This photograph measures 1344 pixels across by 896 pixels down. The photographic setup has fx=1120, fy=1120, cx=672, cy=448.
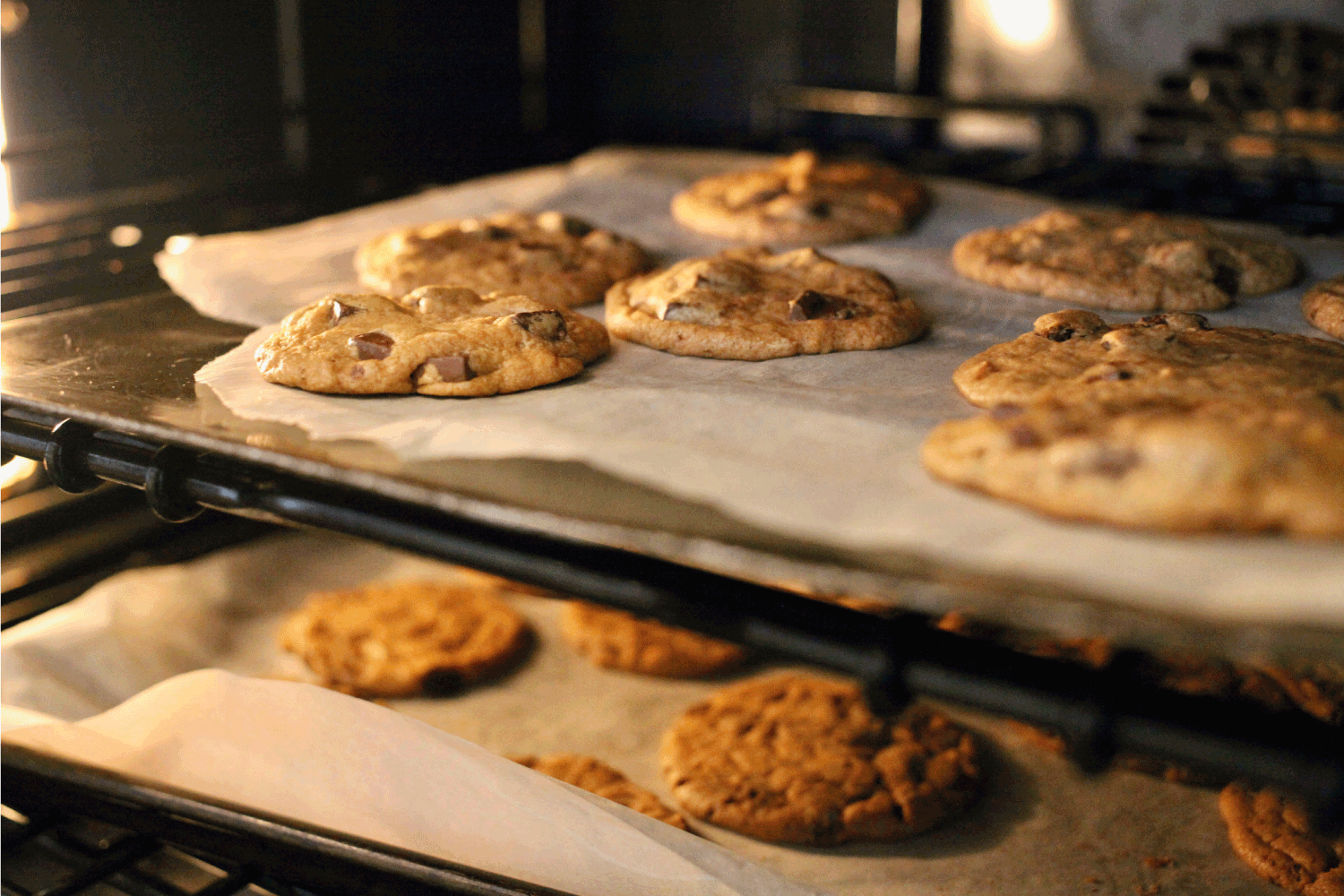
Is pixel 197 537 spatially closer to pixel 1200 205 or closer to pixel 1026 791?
pixel 1026 791

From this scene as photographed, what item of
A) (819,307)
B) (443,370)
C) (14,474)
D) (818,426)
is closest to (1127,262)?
(819,307)

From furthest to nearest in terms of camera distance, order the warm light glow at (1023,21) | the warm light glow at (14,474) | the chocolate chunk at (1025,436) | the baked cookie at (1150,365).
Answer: the warm light glow at (1023,21) → the warm light glow at (14,474) → the baked cookie at (1150,365) → the chocolate chunk at (1025,436)

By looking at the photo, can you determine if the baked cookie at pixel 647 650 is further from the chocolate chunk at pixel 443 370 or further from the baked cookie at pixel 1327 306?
the baked cookie at pixel 1327 306

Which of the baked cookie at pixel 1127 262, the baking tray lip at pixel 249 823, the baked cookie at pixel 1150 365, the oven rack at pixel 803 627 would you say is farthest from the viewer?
the baked cookie at pixel 1127 262

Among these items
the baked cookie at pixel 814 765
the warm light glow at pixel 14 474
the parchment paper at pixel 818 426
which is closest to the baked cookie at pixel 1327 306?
the parchment paper at pixel 818 426

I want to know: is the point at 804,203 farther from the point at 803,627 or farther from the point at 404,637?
the point at 803,627

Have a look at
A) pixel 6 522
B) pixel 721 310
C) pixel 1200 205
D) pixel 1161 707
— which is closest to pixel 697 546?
pixel 1161 707

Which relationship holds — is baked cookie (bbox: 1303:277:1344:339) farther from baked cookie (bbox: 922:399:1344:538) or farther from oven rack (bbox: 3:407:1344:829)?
oven rack (bbox: 3:407:1344:829)

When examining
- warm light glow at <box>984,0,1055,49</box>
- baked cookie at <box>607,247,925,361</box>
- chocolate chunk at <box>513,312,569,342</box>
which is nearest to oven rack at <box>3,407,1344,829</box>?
chocolate chunk at <box>513,312,569,342</box>
